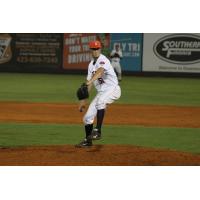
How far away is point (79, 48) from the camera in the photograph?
102 ft

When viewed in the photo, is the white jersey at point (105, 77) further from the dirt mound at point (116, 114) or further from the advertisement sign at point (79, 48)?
the advertisement sign at point (79, 48)

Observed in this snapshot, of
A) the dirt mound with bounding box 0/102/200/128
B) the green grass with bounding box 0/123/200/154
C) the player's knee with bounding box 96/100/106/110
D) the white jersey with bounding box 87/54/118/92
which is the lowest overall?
the dirt mound with bounding box 0/102/200/128

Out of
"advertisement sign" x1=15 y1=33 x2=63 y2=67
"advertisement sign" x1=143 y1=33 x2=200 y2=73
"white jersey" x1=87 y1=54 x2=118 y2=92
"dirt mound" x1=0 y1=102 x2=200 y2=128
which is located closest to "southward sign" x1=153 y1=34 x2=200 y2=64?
"advertisement sign" x1=143 y1=33 x2=200 y2=73

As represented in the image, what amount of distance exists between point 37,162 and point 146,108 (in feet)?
29.7

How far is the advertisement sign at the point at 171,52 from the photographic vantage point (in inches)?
1198

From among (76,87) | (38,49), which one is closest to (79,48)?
(38,49)

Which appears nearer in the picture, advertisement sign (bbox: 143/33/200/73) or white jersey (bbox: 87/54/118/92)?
white jersey (bbox: 87/54/118/92)

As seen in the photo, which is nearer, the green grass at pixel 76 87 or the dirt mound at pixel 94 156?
the dirt mound at pixel 94 156

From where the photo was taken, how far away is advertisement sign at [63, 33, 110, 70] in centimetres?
3102

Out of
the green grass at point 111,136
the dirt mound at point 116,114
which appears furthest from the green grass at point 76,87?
the green grass at point 111,136

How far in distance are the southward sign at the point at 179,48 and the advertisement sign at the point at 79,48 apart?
291 centimetres

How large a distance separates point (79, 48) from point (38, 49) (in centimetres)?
228

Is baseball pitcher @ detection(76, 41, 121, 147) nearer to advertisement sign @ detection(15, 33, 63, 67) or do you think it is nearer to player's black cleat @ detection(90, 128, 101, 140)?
player's black cleat @ detection(90, 128, 101, 140)

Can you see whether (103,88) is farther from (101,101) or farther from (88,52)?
(88,52)
